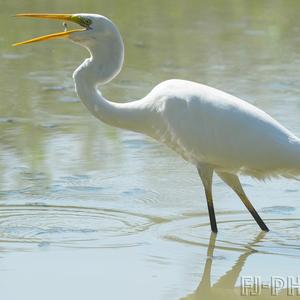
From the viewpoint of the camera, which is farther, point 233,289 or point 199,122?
point 199,122

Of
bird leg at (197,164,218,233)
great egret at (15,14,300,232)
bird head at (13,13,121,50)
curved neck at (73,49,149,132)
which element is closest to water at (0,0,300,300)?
bird leg at (197,164,218,233)

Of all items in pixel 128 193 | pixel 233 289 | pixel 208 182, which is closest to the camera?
pixel 233 289

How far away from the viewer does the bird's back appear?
21.2 ft

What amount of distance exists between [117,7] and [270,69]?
386cm

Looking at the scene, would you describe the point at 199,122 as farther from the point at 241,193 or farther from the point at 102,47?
the point at 102,47

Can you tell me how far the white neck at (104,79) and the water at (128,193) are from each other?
0.60 m

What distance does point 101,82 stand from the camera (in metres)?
6.75

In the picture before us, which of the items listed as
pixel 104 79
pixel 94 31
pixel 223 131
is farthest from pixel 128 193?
pixel 94 31

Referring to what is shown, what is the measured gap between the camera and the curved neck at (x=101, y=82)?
264 inches

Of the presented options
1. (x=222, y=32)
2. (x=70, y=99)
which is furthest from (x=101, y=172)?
(x=222, y=32)

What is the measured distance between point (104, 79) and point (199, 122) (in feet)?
2.14

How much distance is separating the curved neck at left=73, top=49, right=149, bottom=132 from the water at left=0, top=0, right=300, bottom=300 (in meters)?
0.60

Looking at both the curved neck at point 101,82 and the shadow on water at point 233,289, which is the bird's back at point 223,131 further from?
the shadow on water at point 233,289

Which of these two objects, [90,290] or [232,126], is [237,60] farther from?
[90,290]
